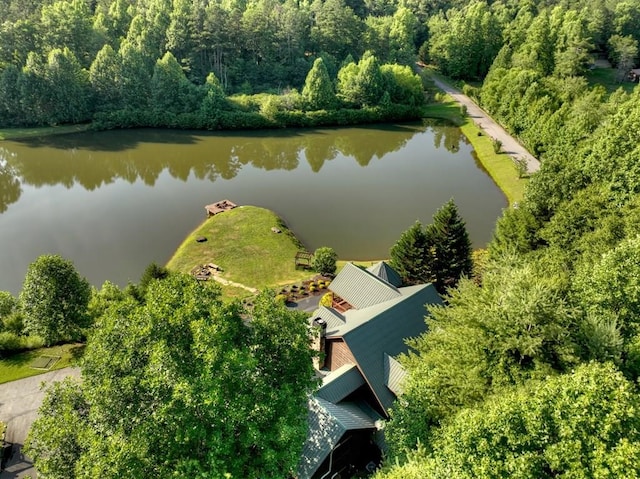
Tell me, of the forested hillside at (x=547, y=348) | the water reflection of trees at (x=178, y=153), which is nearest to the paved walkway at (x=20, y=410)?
the forested hillside at (x=547, y=348)

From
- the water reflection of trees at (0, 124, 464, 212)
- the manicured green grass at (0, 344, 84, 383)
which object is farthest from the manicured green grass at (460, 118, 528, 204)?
the manicured green grass at (0, 344, 84, 383)

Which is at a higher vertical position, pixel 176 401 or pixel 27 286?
pixel 176 401

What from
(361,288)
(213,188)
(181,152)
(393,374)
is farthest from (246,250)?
(181,152)

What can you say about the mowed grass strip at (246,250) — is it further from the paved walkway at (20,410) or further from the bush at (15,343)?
the paved walkway at (20,410)

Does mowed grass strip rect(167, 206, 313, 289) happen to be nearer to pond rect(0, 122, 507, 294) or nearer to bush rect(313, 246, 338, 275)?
bush rect(313, 246, 338, 275)

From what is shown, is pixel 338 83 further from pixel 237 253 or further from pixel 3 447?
pixel 3 447

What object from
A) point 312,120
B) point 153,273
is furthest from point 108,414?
point 312,120

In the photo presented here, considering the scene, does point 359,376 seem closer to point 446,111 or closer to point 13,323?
point 13,323
